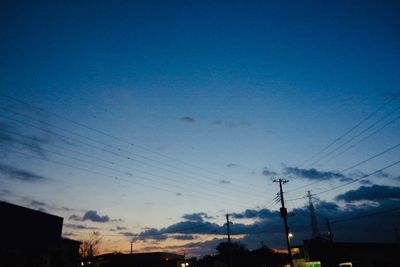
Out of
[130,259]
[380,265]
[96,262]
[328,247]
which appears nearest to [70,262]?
[96,262]

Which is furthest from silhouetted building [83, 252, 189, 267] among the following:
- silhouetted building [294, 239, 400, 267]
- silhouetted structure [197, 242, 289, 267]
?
silhouetted structure [197, 242, 289, 267]

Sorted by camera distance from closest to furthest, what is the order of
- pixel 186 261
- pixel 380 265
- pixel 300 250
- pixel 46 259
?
pixel 46 259 < pixel 380 265 < pixel 300 250 < pixel 186 261

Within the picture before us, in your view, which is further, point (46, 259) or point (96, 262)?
point (96, 262)

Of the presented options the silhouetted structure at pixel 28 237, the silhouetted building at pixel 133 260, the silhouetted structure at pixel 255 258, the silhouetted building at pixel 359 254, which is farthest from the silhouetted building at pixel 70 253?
the silhouetted structure at pixel 255 258

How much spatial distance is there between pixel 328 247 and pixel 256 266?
114ft

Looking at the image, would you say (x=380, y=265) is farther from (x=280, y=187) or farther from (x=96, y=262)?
(x=96, y=262)

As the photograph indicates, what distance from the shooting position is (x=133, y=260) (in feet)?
150

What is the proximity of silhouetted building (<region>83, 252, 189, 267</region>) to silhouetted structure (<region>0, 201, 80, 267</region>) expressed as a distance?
17.8m

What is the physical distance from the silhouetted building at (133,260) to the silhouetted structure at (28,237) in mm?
17830

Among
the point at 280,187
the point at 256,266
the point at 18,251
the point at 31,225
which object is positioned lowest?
the point at 256,266

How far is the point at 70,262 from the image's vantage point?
42.3 meters

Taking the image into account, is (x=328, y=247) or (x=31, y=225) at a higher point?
(x=31, y=225)

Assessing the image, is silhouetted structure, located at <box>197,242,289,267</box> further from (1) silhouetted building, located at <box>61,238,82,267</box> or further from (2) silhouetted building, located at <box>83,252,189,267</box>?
(1) silhouetted building, located at <box>61,238,82,267</box>

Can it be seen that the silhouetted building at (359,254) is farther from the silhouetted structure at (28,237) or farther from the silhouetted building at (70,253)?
the silhouetted building at (70,253)
